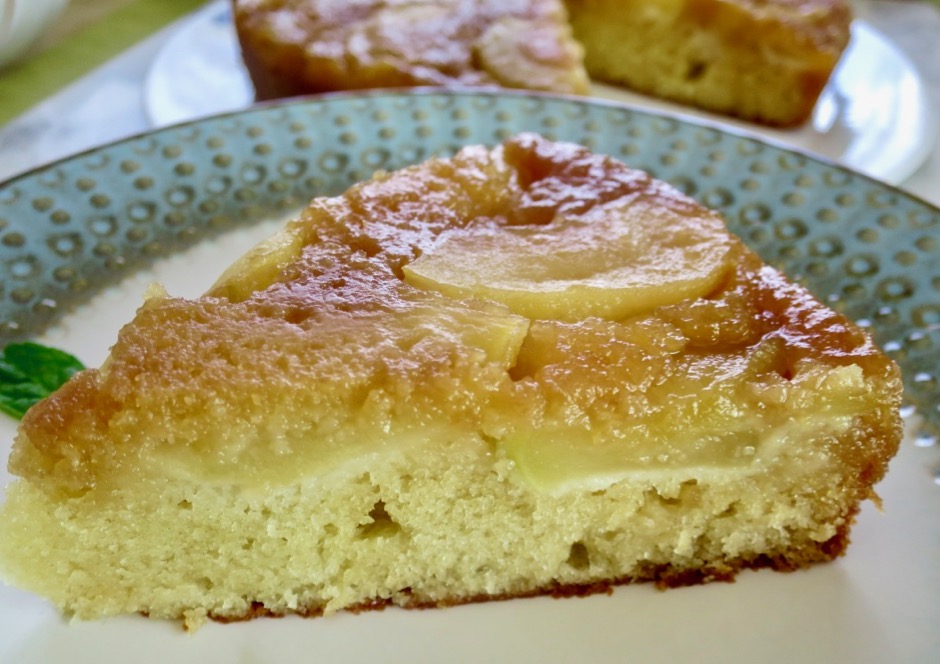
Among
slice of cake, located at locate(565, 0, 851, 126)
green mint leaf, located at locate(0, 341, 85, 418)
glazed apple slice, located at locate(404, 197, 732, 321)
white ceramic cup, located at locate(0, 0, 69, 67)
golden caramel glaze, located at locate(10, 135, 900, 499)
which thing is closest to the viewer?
golden caramel glaze, located at locate(10, 135, 900, 499)

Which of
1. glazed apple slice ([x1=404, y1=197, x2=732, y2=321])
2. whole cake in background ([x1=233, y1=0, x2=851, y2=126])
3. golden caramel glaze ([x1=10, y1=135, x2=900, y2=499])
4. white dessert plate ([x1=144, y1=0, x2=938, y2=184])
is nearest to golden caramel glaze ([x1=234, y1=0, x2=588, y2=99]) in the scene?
whole cake in background ([x1=233, y1=0, x2=851, y2=126])

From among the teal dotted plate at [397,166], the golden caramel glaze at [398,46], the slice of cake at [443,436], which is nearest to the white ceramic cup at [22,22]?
the golden caramel glaze at [398,46]

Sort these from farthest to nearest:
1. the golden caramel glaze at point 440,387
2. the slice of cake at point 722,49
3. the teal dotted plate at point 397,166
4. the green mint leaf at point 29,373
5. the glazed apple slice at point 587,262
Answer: the slice of cake at point 722,49
the teal dotted plate at point 397,166
the green mint leaf at point 29,373
the glazed apple slice at point 587,262
the golden caramel glaze at point 440,387

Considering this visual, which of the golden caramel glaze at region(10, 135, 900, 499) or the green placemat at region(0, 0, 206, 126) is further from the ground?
the golden caramel glaze at region(10, 135, 900, 499)

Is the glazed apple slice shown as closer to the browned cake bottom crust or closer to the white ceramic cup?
the browned cake bottom crust

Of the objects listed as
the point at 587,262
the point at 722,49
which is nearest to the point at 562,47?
the point at 722,49

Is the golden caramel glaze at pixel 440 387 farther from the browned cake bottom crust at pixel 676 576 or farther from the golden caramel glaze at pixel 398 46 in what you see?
the golden caramel glaze at pixel 398 46

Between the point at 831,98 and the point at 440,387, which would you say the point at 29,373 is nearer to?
the point at 440,387
